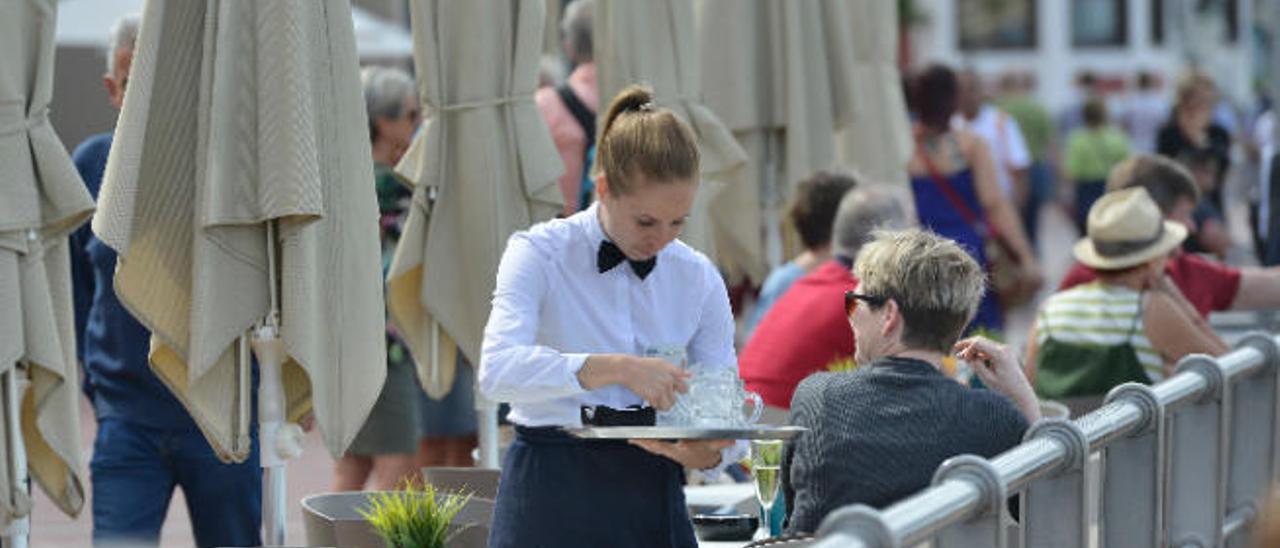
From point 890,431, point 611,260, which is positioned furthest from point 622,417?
point 890,431

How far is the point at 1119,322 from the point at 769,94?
2064 mm

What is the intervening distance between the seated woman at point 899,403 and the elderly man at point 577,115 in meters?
3.34

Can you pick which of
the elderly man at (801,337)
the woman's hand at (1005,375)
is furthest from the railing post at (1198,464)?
the elderly man at (801,337)

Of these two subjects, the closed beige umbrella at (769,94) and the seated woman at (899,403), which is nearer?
the seated woman at (899,403)

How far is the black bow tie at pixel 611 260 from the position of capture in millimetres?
4723

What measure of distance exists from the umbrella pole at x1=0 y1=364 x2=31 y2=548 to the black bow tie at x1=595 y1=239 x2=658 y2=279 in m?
1.51

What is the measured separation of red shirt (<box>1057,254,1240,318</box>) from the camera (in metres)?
8.47

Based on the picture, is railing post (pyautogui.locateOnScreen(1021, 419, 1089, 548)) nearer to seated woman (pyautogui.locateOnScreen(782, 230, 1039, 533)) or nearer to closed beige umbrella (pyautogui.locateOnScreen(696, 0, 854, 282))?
seated woman (pyautogui.locateOnScreen(782, 230, 1039, 533))

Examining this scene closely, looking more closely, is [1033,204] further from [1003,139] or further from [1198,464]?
[1198,464]

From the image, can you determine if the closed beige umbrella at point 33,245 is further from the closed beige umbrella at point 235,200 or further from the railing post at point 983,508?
the railing post at point 983,508

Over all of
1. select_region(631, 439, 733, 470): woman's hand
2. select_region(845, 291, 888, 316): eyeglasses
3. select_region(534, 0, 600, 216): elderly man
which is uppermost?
select_region(534, 0, 600, 216): elderly man

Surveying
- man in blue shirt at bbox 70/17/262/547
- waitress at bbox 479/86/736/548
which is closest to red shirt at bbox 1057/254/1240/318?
man in blue shirt at bbox 70/17/262/547

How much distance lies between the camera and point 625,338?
4.77 m

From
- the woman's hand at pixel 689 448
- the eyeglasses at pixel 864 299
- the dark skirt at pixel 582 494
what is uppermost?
the eyeglasses at pixel 864 299
